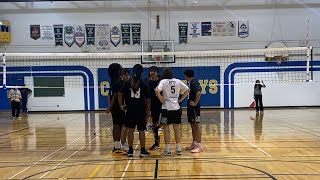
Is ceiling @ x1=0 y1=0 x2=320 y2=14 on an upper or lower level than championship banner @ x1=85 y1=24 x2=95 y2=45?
upper

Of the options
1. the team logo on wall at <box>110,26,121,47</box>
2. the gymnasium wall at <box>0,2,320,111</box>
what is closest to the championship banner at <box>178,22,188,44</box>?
the gymnasium wall at <box>0,2,320,111</box>

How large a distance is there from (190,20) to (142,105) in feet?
55.8

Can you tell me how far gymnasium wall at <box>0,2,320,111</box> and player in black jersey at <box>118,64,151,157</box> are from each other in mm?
16078

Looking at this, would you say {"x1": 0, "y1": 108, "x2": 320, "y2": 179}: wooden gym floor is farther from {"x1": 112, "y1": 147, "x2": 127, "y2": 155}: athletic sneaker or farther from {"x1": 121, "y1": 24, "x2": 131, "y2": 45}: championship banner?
{"x1": 121, "y1": 24, "x2": 131, "y2": 45}: championship banner

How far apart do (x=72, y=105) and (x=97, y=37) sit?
15.2ft

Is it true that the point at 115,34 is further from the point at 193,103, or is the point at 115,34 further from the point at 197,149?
the point at 197,149

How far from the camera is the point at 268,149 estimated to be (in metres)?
7.53

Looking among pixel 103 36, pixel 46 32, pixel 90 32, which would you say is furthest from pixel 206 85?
pixel 46 32

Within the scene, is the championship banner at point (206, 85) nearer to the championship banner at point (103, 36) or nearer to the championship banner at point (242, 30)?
the championship banner at point (103, 36)

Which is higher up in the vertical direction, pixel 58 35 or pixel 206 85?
pixel 58 35

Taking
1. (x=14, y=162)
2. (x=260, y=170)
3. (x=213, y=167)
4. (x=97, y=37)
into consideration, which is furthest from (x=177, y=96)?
(x=97, y=37)

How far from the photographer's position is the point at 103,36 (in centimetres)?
2305

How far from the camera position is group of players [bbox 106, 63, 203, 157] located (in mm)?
6844

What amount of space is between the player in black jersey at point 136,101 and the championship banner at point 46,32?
17.7 meters
